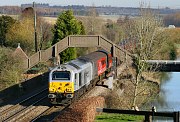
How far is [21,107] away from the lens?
95.6ft

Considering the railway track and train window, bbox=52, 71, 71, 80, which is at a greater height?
train window, bbox=52, 71, 71, 80

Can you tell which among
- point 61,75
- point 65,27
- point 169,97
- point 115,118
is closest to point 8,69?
point 61,75

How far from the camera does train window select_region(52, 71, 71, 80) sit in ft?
94.9

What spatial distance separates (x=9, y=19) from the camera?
63.2 meters

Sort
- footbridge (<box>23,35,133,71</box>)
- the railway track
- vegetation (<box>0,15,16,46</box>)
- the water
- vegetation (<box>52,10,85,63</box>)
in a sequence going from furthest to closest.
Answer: vegetation (<box>0,15,16,46</box>), vegetation (<box>52,10,85,63</box>), footbridge (<box>23,35,133,71</box>), the water, the railway track

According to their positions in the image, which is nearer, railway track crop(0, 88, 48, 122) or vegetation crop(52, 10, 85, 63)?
railway track crop(0, 88, 48, 122)

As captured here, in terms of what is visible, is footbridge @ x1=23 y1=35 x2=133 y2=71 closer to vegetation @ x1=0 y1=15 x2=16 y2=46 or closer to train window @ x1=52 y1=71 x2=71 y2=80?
vegetation @ x1=0 y1=15 x2=16 y2=46

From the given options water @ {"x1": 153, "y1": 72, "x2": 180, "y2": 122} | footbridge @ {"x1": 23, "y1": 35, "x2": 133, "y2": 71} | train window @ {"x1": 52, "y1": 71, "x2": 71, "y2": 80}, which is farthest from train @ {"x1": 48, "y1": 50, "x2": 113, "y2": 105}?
footbridge @ {"x1": 23, "y1": 35, "x2": 133, "y2": 71}

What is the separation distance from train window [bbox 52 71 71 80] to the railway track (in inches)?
103

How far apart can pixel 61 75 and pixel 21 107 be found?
3477mm

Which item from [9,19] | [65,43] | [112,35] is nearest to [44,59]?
[65,43]

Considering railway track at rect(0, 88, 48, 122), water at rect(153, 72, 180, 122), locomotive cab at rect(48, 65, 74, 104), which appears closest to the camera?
railway track at rect(0, 88, 48, 122)

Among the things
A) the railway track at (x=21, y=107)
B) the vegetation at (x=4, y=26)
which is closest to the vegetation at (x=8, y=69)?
the railway track at (x=21, y=107)

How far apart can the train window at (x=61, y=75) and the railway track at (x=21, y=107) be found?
2620 millimetres
